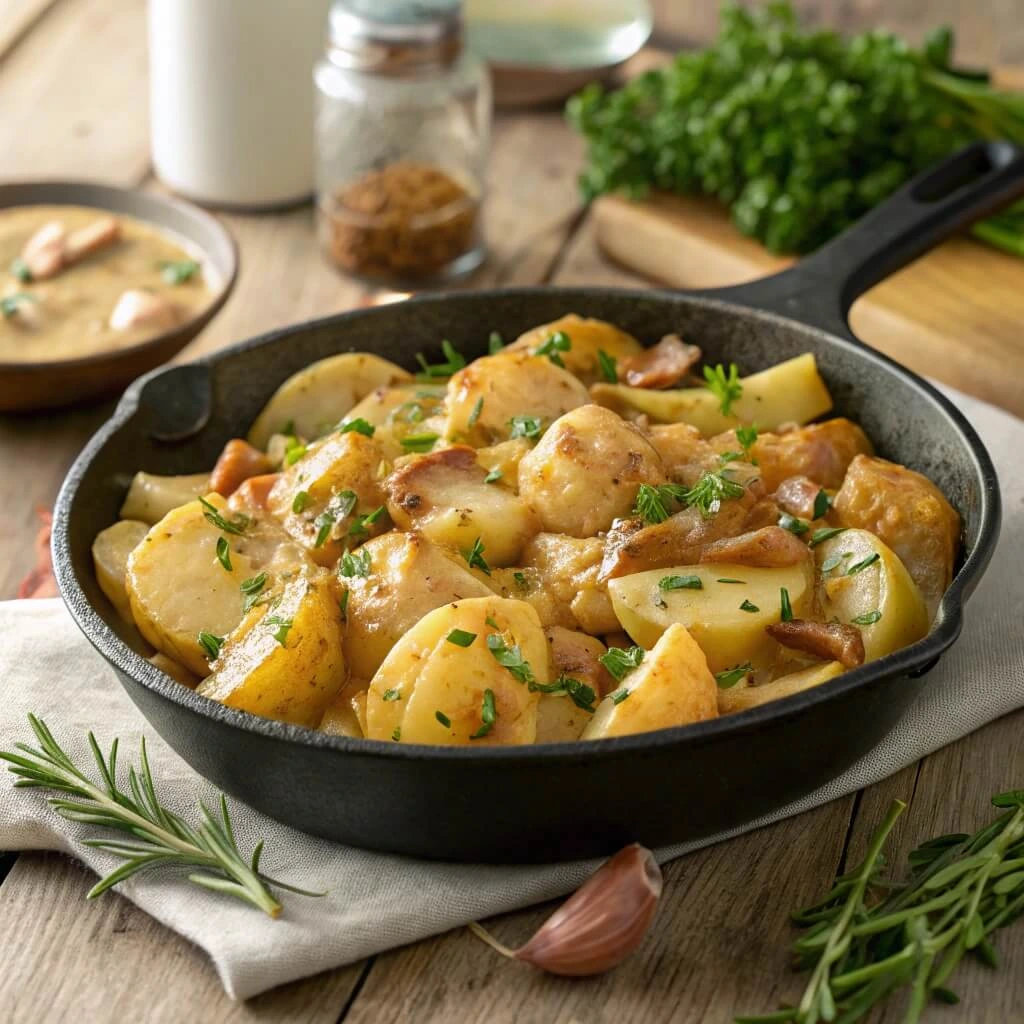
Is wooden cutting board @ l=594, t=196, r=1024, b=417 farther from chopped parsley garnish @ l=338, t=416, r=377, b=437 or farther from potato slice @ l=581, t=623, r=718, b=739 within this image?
potato slice @ l=581, t=623, r=718, b=739

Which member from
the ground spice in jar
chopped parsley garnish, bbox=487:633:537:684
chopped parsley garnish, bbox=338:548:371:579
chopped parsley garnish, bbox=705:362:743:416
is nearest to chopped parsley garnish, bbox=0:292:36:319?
the ground spice in jar

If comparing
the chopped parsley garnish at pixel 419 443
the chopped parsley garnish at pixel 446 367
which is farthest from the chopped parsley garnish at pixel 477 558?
the chopped parsley garnish at pixel 446 367

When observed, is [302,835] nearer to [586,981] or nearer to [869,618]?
[586,981]

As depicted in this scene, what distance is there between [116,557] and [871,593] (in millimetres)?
1293

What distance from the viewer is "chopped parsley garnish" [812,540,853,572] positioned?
8.00 ft

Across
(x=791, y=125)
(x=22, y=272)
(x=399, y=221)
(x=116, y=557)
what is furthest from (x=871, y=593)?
(x=22, y=272)

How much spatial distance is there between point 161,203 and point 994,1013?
2979 mm

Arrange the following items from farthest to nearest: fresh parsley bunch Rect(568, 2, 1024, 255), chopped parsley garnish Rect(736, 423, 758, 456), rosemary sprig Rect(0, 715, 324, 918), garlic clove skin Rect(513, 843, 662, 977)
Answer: fresh parsley bunch Rect(568, 2, 1024, 255) < chopped parsley garnish Rect(736, 423, 758, 456) < rosemary sprig Rect(0, 715, 324, 918) < garlic clove skin Rect(513, 843, 662, 977)

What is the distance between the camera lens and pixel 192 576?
8.07 ft

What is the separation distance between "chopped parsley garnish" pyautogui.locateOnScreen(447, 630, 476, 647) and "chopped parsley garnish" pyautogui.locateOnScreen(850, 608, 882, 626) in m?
0.63

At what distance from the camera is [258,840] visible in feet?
7.54

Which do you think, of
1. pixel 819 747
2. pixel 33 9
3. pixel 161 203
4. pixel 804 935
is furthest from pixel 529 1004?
pixel 33 9

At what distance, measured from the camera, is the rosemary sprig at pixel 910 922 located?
6.40ft

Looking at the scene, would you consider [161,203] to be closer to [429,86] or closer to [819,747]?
[429,86]
